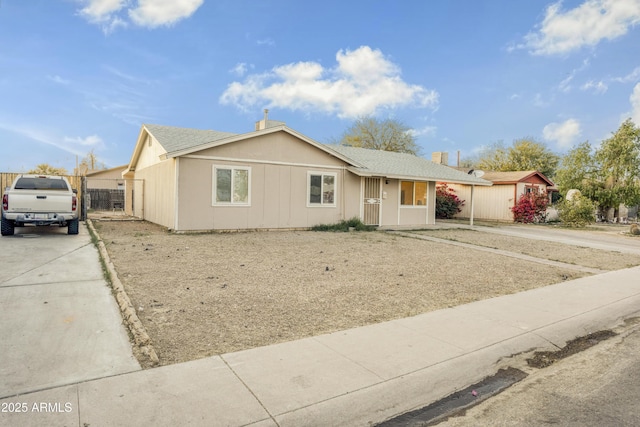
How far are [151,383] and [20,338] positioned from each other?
2.00 m

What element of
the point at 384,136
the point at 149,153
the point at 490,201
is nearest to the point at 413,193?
the point at 490,201

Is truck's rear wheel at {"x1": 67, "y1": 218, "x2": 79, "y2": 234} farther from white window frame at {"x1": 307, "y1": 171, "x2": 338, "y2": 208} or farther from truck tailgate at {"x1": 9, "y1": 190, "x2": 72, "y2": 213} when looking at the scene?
white window frame at {"x1": 307, "y1": 171, "x2": 338, "y2": 208}

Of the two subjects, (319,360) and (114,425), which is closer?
(114,425)

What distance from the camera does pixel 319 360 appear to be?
12.6 ft

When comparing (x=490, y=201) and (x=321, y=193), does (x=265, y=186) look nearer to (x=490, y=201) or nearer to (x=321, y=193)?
(x=321, y=193)

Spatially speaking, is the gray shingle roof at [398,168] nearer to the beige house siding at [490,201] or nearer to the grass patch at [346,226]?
the grass patch at [346,226]

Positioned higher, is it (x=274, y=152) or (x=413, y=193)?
(x=274, y=152)

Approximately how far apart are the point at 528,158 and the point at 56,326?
152ft

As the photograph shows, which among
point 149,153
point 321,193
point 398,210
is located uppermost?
point 149,153

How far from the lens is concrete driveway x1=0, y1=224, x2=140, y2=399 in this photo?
340cm

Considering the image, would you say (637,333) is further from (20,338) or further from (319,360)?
(20,338)

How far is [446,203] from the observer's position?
2734cm

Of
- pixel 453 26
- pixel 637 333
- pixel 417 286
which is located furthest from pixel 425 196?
pixel 637 333

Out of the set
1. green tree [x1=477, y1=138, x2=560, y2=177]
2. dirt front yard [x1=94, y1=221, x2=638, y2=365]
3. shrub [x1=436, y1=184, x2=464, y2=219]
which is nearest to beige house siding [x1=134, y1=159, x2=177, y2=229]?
dirt front yard [x1=94, y1=221, x2=638, y2=365]
